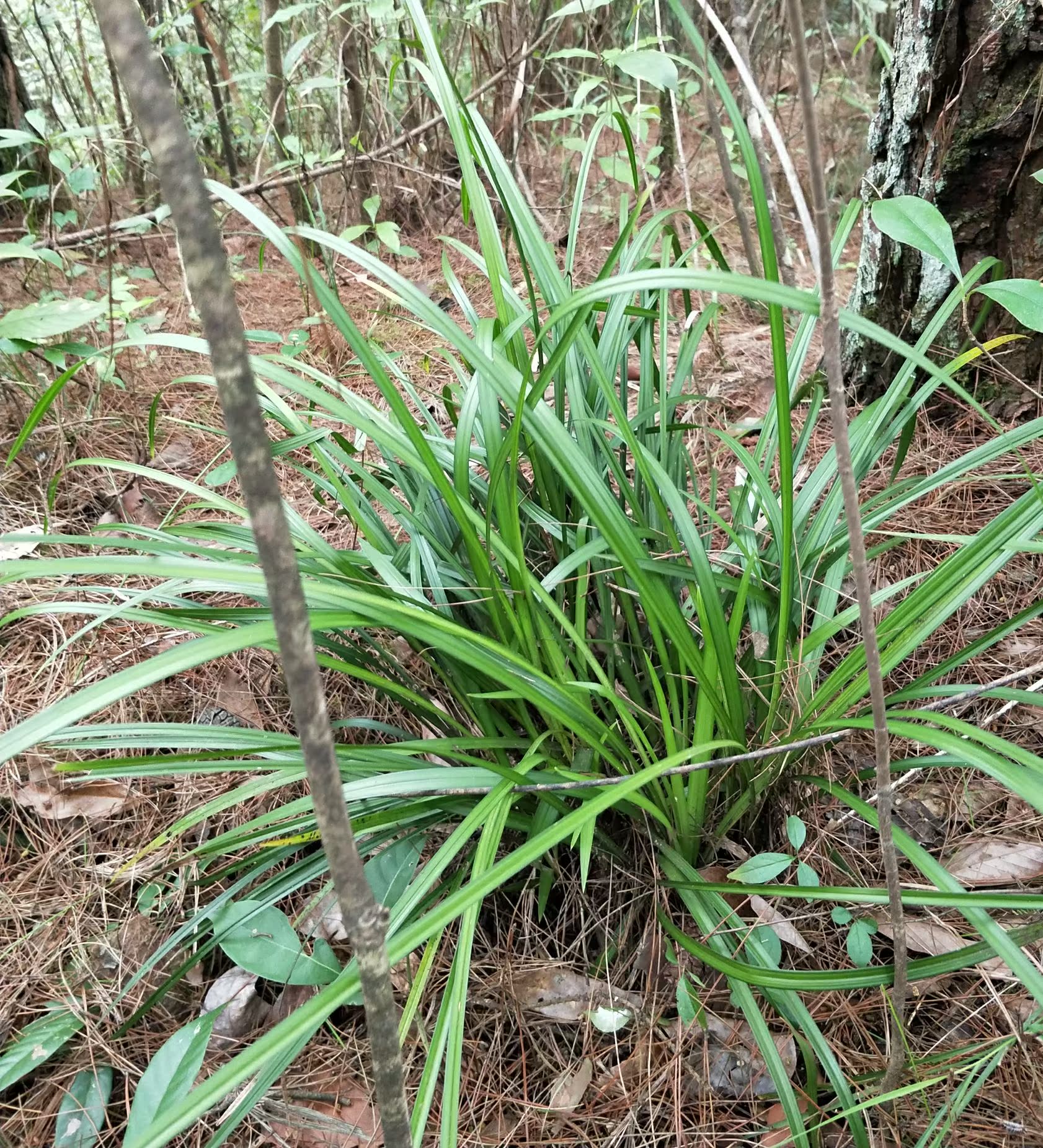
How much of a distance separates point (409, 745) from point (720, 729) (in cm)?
39

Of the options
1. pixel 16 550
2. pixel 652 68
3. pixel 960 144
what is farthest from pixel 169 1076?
pixel 960 144

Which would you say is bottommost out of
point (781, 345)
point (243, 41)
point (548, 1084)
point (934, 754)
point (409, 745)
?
point (548, 1084)

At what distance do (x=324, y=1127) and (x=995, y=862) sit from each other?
90cm

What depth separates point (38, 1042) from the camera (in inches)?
39.8

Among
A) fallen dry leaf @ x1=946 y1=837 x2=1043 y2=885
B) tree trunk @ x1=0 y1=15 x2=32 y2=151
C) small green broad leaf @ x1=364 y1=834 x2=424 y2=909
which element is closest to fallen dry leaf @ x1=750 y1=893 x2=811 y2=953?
fallen dry leaf @ x1=946 y1=837 x2=1043 y2=885

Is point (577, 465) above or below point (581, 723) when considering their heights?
above

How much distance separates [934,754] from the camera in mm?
1035

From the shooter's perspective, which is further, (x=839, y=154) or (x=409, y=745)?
(x=839, y=154)

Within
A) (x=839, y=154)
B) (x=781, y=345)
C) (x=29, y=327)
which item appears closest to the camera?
(x=781, y=345)

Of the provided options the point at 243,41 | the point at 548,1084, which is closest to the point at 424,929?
the point at 548,1084

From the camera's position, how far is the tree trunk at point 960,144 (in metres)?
1.36

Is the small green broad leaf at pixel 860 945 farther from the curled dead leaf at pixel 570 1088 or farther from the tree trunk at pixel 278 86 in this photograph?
the tree trunk at pixel 278 86

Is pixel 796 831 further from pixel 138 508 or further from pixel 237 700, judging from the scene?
pixel 138 508

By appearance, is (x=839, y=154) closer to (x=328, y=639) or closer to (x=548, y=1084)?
(x=328, y=639)
